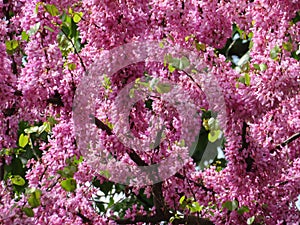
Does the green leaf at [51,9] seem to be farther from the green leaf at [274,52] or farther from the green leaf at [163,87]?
the green leaf at [274,52]

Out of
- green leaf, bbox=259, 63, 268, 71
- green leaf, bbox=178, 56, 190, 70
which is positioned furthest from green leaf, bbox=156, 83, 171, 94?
green leaf, bbox=259, 63, 268, 71

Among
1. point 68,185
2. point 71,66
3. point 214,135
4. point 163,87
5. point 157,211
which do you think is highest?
point 71,66

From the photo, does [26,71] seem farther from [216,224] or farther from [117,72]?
[216,224]

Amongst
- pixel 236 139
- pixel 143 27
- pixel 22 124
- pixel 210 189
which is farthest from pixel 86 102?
pixel 22 124

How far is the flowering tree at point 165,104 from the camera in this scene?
5328 millimetres

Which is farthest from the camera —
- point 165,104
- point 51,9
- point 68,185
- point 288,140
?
point 288,140

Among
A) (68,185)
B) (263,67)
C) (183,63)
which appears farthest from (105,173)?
(263,67)

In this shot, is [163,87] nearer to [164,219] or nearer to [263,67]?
[263,67]

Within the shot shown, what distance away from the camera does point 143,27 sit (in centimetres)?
564

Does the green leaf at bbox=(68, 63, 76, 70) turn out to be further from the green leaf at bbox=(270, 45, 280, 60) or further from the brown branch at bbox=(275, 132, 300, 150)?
the brown branch at bbox=(275, 132, 300, 150)

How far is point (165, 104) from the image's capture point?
5.75 metres

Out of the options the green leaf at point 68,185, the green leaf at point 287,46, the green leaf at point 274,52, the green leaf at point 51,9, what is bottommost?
the green leaf at point 68,185

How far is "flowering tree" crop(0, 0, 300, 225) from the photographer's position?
17.5 feet

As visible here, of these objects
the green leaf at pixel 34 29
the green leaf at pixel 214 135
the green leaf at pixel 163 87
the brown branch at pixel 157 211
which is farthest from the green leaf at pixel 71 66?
the green leaf at pixel 214 135
